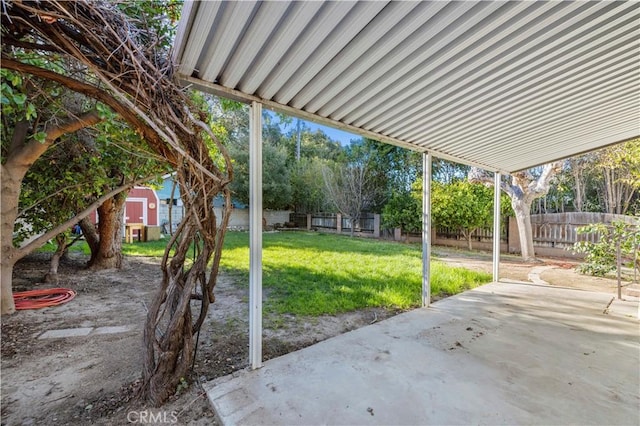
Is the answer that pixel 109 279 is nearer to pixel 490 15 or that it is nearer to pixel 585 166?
pixel 490 15

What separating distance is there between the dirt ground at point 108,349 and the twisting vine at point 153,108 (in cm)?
23

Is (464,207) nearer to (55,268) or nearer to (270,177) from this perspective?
(270,177)

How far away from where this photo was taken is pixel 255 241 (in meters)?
2.08

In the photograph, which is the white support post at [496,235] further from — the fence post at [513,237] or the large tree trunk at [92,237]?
the large tree trunk at [92,237]

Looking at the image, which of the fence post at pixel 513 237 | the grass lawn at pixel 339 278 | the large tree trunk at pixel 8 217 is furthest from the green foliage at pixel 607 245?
the large tree trunk at pixel 8 217

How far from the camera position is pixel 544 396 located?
5.78 ft

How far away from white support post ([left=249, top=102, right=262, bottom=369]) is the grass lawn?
4.11 ft

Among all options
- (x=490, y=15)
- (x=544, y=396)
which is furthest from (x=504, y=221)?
(x=490, y=15)

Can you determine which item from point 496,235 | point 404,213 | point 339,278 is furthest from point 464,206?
point 339,278

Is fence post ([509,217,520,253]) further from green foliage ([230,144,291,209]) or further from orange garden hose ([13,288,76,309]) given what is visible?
orange garden hose ([13,288,76,309])

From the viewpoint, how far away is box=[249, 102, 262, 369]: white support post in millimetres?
2049

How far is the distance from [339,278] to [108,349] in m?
3.24

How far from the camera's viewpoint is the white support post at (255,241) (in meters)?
2.05

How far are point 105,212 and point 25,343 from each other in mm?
3090
